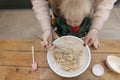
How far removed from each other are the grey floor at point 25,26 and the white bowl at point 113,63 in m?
0.72

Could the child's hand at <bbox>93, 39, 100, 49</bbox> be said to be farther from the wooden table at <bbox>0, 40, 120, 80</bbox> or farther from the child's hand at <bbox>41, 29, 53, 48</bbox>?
the child's hand at <bbox>41, 29, 53, 48</bbox>

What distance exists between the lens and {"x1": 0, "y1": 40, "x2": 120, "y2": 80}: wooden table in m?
0.97

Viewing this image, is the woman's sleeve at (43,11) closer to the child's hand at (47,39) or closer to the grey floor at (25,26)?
the child's hand at (47,39)

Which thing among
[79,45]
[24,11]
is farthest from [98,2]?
[24,11]

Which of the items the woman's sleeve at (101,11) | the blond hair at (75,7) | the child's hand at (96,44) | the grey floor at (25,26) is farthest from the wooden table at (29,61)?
the grey floor at (25,26)

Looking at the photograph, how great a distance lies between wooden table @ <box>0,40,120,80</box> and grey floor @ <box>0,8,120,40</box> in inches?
26.1

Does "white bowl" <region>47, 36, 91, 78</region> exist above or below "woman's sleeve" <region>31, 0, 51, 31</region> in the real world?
below

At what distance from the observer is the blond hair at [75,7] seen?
0.78 meters

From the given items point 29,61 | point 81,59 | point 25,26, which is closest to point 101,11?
point 81,59

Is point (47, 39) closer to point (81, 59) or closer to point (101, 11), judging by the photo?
point (81, 59)

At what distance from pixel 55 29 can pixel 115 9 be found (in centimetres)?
105

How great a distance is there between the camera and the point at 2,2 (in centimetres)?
206

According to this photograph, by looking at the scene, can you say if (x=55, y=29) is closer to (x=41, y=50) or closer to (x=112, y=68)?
(x=41, y=50)

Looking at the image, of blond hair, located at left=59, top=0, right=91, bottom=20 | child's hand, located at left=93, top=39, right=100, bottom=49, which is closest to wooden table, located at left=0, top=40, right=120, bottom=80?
child's hand, located at left=93, top=39, right=100, bottom=49
